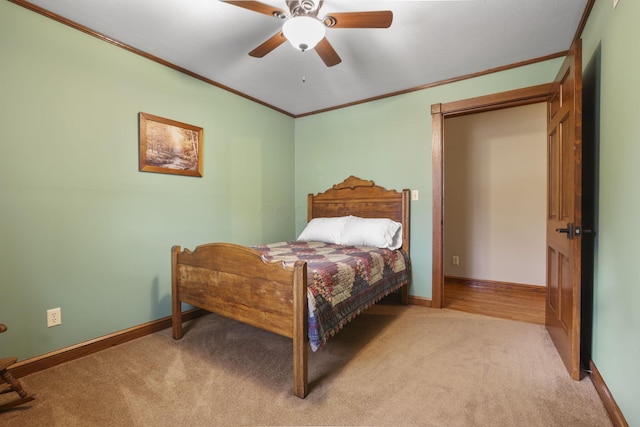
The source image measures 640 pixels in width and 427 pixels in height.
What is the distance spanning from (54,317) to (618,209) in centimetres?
331

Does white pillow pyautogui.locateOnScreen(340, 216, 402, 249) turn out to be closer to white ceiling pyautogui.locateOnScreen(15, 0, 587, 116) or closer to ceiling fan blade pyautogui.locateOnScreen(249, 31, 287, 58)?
white ceiling pyautogui.locateOnScreen(15, 0, 587, 116)

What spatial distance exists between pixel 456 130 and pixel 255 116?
Result: 106 inches

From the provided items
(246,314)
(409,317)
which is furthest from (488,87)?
(246,314)

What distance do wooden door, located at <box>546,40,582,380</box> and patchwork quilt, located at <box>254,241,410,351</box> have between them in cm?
120

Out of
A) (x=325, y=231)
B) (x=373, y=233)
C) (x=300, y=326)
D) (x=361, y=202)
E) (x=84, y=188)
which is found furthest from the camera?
(x=361, y=202)

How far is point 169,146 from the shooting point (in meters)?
2.53

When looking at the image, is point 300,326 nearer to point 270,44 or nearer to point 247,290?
point 247,290

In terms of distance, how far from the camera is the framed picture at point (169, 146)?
7.76 feet

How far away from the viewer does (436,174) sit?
2926 millimetres

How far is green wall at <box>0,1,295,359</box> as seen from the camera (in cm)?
176

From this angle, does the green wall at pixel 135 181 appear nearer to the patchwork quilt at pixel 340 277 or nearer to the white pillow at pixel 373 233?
the white pillow at pixel 373 233

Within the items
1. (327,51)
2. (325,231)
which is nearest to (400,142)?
(325,231)

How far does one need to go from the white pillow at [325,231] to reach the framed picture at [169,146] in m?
1.31

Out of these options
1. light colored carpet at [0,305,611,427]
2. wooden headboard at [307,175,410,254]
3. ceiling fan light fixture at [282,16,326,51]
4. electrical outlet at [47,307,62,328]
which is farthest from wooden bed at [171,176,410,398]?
wooden headboard at [307,175,410,254]
